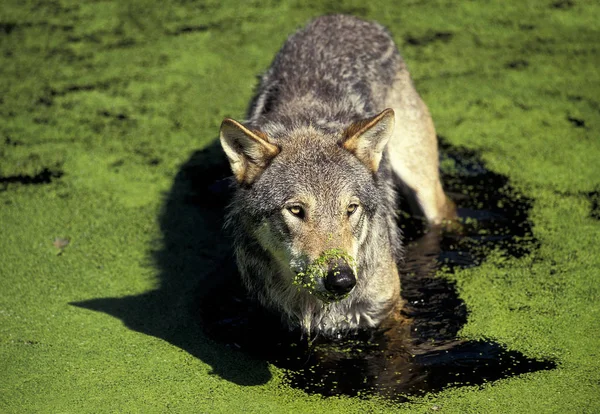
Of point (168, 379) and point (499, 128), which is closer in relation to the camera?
point (168, 379)

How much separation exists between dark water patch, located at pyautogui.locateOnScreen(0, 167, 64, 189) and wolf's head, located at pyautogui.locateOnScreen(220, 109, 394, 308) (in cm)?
292

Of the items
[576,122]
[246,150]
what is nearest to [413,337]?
[246,150]

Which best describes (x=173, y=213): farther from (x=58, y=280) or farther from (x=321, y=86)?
(x=321, y=86)

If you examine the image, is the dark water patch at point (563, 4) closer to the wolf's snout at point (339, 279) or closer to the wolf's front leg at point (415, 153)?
the wolf's front leg at point (415, 153)

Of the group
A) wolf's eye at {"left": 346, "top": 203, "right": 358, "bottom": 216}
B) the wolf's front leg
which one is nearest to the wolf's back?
the wolf's front leg

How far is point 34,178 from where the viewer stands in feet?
23.8

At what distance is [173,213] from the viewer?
6.78 meters

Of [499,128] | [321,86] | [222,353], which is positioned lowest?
[222,353]

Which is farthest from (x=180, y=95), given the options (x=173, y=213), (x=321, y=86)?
(x=321, y=86)

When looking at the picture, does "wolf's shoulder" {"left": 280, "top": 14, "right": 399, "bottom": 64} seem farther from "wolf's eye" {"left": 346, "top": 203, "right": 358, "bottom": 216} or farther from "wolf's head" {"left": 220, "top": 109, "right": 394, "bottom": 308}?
"wolf's eye" {"left": 346, "top": 203, "right": 358, "bottom": 216}

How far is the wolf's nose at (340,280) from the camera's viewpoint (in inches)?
162

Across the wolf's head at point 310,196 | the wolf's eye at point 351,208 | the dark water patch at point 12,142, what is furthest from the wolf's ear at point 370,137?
the dark water patch at point 12,142

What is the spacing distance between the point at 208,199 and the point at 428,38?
3.85 meters

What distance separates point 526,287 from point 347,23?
275 centimetres
